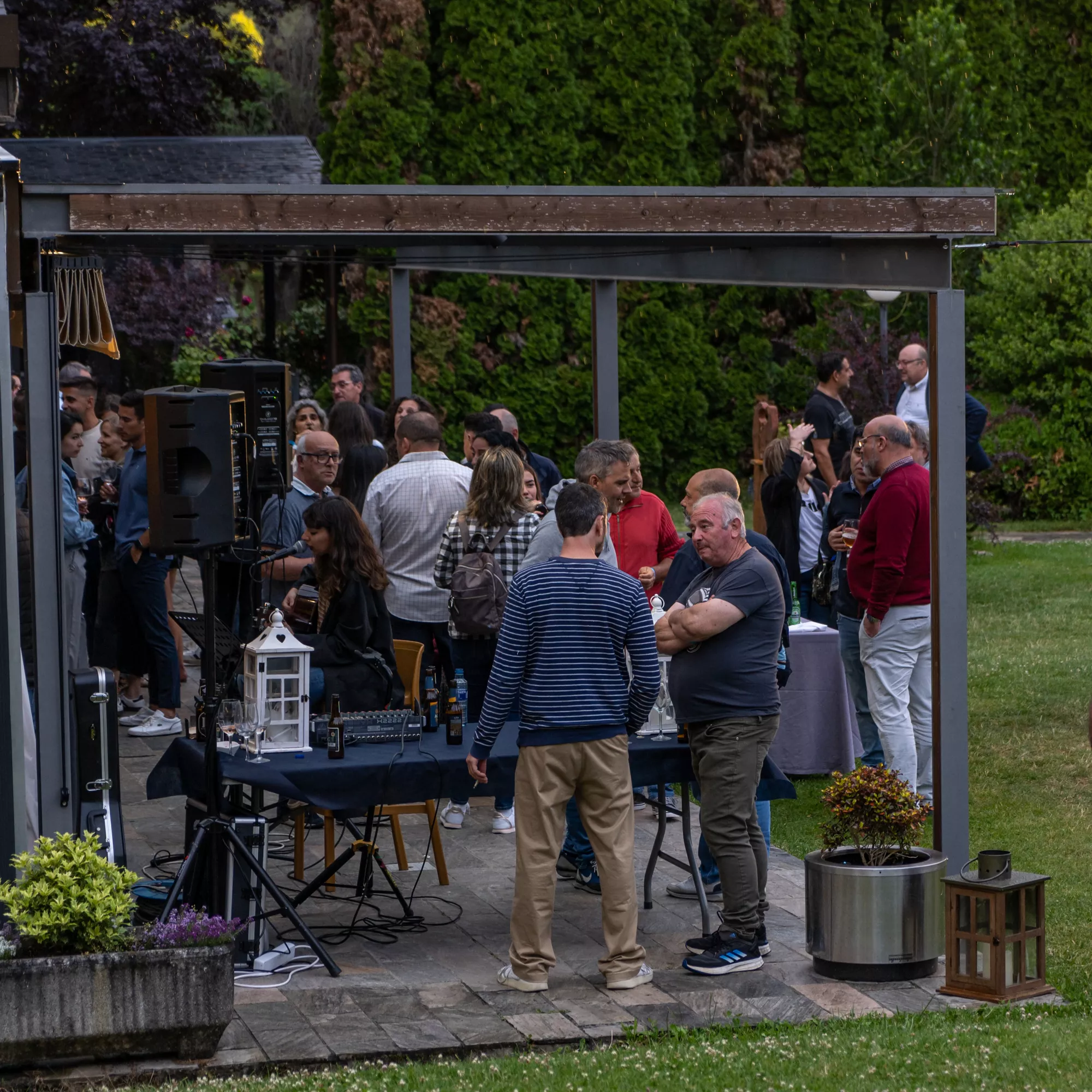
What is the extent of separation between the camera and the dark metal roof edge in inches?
220

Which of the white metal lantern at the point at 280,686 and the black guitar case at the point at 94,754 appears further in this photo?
the black guitar case at the point at 94,754

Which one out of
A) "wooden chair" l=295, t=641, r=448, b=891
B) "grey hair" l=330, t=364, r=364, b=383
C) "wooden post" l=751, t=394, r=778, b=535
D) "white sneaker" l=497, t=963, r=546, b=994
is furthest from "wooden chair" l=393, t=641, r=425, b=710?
"wooden post" l=751, t=394, r=778, b=535

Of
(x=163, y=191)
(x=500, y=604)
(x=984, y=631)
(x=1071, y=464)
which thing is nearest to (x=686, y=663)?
(x=500, y=604)

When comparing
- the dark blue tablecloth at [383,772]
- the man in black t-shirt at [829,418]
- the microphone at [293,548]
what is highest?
the man in black t-shirt at [829,418]

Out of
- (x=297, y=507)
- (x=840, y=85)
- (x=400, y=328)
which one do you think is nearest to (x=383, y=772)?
(x=297, y=507)

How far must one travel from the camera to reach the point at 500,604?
7.52 metres

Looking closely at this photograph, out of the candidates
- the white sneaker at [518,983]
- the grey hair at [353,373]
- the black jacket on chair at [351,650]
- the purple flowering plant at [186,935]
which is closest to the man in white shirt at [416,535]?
the black jacket on chair at [351,650]

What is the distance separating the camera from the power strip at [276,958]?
5.95 metres

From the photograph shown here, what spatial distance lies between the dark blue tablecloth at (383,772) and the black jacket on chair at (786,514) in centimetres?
390

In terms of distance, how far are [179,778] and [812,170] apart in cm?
2040

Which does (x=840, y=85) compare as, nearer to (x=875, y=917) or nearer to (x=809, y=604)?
(x=809, y=604)

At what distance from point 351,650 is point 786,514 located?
13.7 feet

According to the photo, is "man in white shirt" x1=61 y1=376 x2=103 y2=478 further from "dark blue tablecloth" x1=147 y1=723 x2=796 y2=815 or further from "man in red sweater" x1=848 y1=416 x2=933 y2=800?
"man in red sweater" x1=848 y1=416 x2=933 y2=800

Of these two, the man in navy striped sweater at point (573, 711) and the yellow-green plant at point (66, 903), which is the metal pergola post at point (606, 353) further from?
the yellow-green plant at point (66, 903)
